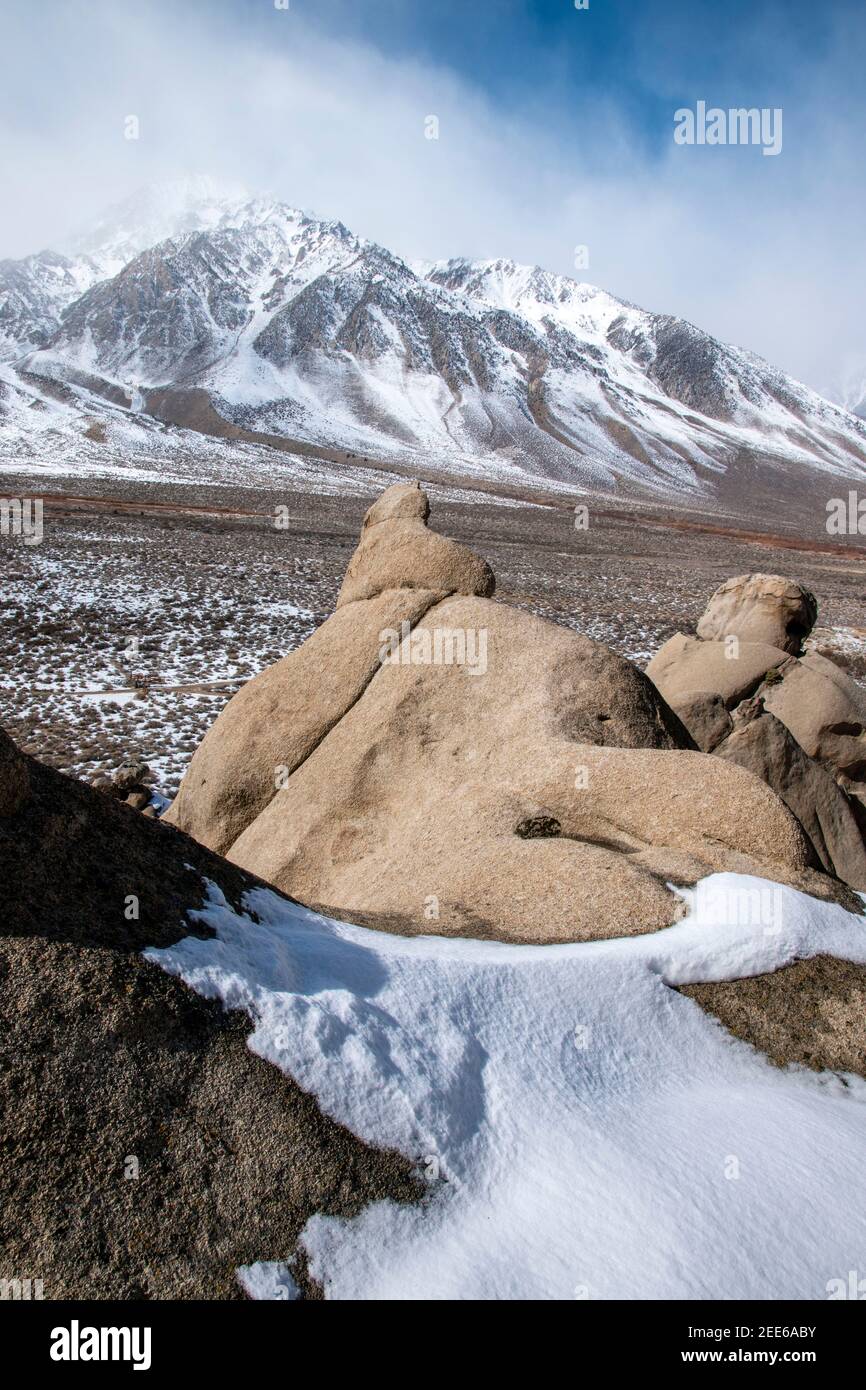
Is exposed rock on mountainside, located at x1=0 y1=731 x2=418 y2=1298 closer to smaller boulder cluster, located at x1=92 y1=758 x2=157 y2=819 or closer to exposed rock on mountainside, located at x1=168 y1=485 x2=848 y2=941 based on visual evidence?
exposed rock on mountainside, located at x1=168 y1=485 x2=848 y2=941

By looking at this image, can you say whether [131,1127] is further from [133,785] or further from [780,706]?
[780,706]

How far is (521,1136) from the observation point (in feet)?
14.2

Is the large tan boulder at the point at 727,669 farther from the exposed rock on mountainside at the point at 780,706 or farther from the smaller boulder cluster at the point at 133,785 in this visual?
the smaller boulder cluster at the point at 133,785

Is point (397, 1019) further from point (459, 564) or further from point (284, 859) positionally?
point (459, 564)

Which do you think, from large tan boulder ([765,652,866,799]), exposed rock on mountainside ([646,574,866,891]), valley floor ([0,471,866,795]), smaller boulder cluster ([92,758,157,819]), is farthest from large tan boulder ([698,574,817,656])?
valley floor ([0,471,866,795])

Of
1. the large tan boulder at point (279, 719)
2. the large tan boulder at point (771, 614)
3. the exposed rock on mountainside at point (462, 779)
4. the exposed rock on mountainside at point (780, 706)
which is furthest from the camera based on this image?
the large tan boulder at point (771, 614)

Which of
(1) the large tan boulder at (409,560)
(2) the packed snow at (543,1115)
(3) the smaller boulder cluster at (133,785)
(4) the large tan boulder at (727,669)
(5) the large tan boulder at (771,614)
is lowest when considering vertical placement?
(3) the smaller boulder cluster at (133,785)

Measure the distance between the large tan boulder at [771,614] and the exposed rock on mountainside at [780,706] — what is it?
0.7 inches

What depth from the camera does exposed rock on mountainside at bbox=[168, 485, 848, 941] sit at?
264 inches

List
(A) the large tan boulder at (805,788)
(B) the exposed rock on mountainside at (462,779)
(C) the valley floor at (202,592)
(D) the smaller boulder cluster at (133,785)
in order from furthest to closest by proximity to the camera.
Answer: (C) the valley floor at (202,592) < (D) the smaller boulder cluster at (133,785) < (A) the large tan boulder at (805,788) < (B) the exposed rock on mountainside at (462,779)

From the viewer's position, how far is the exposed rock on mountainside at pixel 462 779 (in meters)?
6.71

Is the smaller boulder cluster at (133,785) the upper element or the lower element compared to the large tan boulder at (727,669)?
lower

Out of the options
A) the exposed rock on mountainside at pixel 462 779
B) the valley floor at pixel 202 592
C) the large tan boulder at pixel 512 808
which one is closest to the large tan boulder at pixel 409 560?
the exposed rock on mountainside at pixel 462 779

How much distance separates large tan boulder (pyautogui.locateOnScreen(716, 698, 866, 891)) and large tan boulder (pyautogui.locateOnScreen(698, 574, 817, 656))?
496 cm
